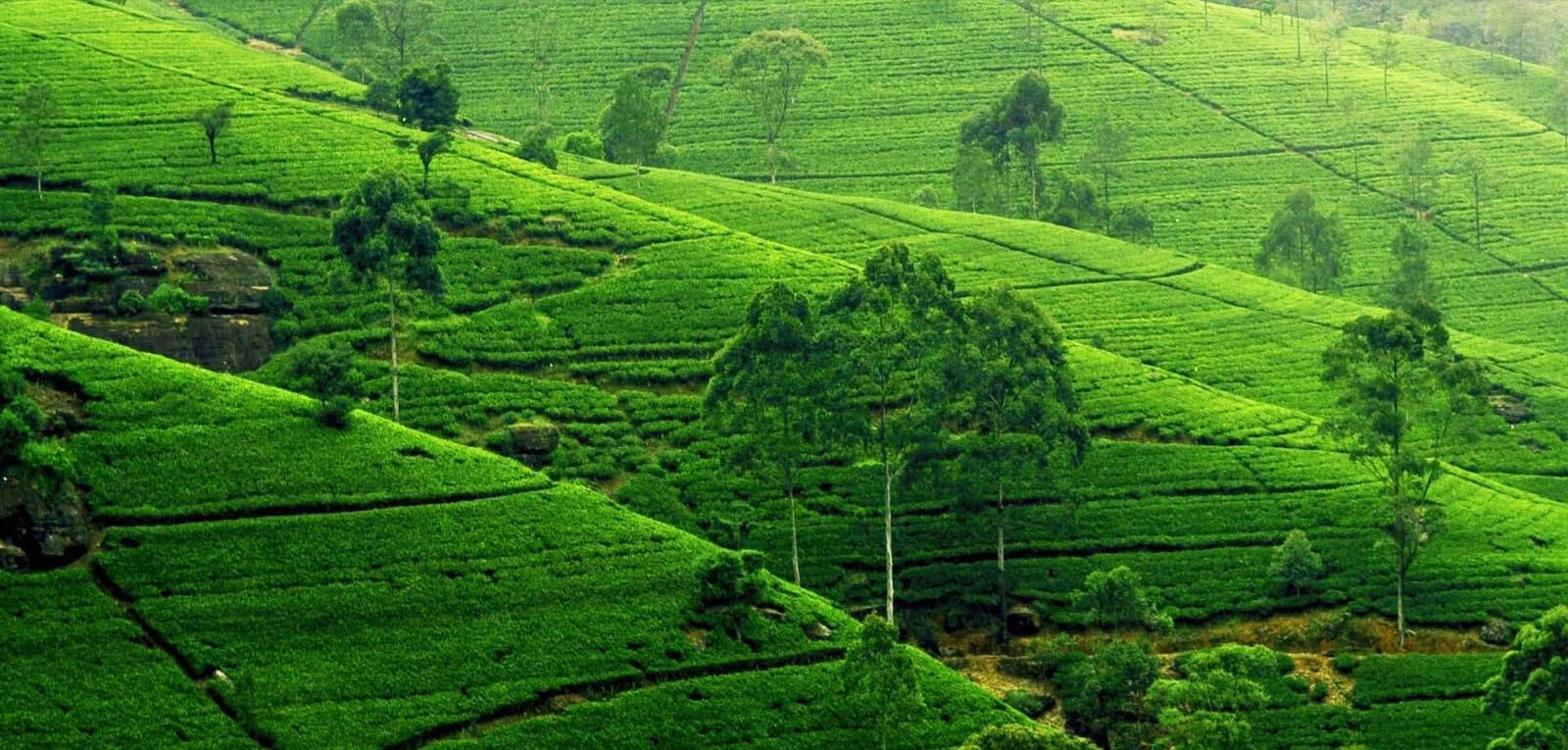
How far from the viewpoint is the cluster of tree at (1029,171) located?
134 metres

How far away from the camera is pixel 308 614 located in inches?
2611

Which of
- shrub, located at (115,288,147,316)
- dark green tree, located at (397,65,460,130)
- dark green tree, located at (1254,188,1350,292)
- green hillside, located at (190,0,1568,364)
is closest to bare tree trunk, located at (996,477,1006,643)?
shrub, located at (115,288,147,316)

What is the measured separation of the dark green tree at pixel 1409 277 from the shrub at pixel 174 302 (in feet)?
240

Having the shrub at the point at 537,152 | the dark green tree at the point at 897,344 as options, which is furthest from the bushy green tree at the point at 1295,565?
the shrub at the point at 537,152

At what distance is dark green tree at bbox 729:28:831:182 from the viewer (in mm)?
148625

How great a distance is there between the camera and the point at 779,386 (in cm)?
7875

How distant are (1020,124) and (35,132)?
2582 inches

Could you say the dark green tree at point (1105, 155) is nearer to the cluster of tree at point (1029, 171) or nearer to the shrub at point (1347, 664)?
the cluster of tree at point (1029, 171)

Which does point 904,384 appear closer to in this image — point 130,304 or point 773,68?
point 130,304

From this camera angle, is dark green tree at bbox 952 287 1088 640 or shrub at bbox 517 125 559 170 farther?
shrub at bbox 517 125 559 170

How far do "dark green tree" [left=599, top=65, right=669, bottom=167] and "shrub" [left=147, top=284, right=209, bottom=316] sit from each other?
1625 inches

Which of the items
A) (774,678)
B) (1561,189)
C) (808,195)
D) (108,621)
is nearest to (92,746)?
(108,621)

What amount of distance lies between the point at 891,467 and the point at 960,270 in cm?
3395

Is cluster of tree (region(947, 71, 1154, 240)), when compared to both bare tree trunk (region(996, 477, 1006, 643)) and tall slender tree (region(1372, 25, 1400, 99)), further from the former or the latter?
bare tree trunk (region(996, 477, 1006, 643))
